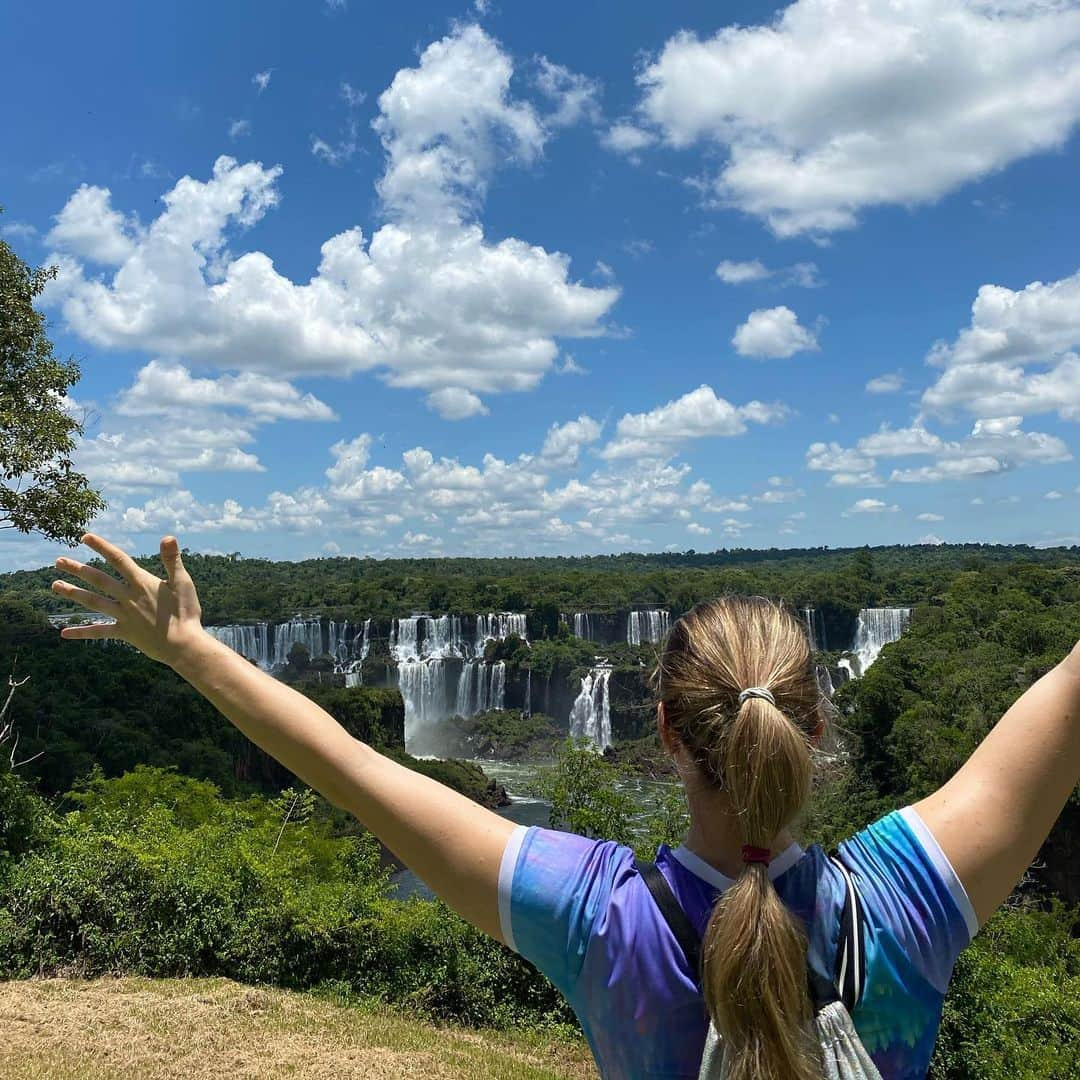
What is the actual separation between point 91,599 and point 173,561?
0.14 m

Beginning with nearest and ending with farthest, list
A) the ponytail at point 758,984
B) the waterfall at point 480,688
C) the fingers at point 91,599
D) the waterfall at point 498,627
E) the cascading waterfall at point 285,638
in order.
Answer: the ponytail at point 758,984
the fingers at point 91,599
the cascading waterfall at point 285,638
the waterfall at point 480,688
the waterfall at point 498,627

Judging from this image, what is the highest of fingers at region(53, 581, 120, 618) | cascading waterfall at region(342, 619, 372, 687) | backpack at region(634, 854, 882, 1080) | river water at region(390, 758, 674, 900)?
fingers at region(53, 581, 120, 618)

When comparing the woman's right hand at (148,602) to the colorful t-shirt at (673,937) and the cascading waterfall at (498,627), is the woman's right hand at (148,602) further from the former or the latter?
the cascading waterfall at (498,627)

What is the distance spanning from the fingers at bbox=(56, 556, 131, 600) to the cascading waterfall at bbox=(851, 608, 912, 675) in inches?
2117

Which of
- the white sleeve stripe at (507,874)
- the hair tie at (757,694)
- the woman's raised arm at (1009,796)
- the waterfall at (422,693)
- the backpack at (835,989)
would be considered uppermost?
the hair tie at (757,694)

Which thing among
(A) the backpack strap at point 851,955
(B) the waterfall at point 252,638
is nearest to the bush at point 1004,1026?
(A) the backpack strap at point 851,955

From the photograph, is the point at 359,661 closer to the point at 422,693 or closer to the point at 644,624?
the point at 422,693

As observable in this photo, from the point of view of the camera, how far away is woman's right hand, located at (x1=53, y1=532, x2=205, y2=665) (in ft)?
4.57

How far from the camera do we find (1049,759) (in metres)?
1.17

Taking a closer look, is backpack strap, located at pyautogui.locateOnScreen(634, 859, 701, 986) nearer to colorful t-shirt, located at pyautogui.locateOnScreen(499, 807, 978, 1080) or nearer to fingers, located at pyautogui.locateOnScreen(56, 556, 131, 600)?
colorful t-shirt, located at pyautogui.locateOnScreen(499, 807, 978, 1080)

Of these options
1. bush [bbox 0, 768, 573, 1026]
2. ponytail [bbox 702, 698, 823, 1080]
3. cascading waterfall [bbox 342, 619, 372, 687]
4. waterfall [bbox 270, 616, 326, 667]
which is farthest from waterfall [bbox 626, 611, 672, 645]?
ponytail [bbox 702, 698, 823, 1080]

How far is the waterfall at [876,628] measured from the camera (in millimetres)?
52094

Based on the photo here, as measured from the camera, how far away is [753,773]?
1.14m

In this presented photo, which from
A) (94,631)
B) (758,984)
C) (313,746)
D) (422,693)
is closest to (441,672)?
(422,693)
